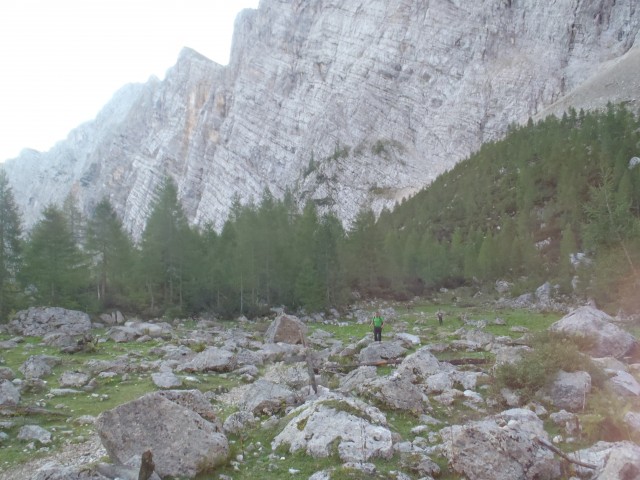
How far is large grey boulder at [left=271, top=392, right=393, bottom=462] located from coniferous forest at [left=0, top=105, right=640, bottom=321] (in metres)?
32.4

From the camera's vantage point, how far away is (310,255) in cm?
5578

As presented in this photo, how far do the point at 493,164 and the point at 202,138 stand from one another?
11518 cm

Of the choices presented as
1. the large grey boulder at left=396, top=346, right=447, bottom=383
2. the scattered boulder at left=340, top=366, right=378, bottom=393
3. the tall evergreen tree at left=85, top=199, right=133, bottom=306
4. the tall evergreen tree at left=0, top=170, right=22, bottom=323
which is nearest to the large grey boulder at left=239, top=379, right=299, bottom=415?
the scattered boulder at left=340, top=366, right=378, bottom=393

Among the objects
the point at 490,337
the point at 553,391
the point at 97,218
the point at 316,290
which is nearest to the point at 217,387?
the point at 553,391

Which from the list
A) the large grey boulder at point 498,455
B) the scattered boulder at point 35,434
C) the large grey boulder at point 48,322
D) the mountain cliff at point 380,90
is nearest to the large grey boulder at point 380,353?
the large grey boulder at point 498,455

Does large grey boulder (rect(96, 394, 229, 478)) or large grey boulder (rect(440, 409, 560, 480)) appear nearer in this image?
large grey boulder (rect(440, 409, 560, 480))

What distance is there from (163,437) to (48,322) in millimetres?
32560

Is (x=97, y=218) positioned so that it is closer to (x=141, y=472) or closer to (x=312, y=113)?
(x=141, y=472)

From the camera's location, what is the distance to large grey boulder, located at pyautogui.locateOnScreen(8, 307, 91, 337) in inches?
1421

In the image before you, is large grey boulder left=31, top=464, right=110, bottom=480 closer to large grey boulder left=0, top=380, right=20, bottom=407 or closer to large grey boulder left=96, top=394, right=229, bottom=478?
large grey boulder left=96, top=394, right=229, bottom=478

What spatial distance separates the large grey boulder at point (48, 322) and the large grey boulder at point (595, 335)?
31.4 m

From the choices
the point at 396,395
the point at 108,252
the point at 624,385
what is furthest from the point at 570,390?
the point at 108,252

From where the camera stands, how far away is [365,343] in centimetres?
2680

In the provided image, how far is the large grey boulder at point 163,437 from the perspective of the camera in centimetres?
1069
